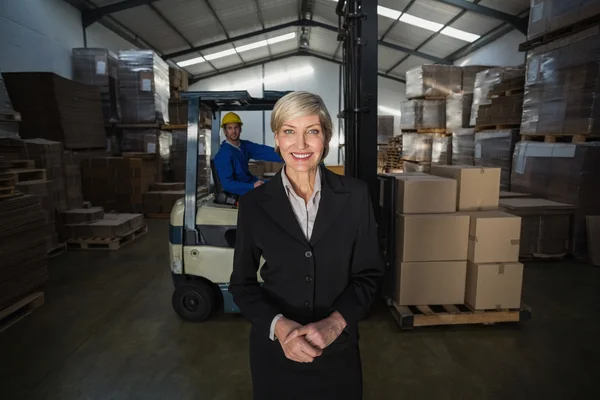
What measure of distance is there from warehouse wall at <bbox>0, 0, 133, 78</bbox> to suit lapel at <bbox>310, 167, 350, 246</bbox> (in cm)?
739

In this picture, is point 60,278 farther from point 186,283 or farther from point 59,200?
point 186,283

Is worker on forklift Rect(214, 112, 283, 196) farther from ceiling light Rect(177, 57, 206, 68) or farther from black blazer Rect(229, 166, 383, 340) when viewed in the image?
ceiling light Rect(177, 57, 206, 68)

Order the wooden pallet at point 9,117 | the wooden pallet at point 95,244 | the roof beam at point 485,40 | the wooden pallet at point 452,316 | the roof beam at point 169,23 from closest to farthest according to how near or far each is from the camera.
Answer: the wooden pallet at point 452,316 → the wooden pallet at point 9,117 → the wooden pallet at point 95,244 → the roof beam at point 169,23 → the roof beam at point 485,40

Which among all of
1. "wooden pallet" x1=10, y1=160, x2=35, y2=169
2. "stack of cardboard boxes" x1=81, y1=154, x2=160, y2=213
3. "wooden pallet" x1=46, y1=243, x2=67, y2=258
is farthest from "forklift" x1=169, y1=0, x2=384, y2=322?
"stack of cardboard boxes" x1=81, y1=154, x2=160, y2=213

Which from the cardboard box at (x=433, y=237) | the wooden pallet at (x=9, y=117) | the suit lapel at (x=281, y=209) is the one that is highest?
the wooden pallet at (x=9, y=117)

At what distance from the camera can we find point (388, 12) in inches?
428

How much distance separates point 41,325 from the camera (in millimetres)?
3445

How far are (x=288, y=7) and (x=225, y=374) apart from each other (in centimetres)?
1190

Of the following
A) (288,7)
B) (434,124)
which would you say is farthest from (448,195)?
(288,7)

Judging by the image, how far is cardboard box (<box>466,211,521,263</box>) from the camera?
10.5ft

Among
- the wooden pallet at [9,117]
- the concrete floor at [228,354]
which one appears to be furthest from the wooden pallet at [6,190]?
the wooden pallet at [9,117]

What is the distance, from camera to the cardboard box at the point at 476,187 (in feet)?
11.1

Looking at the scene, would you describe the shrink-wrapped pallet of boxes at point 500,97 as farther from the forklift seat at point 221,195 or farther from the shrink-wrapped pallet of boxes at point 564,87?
the forklift seat at point 221,195

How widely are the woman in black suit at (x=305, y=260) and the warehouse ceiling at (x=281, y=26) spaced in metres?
9.35
